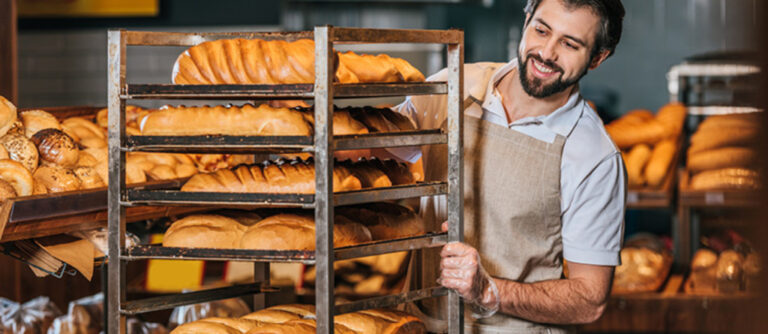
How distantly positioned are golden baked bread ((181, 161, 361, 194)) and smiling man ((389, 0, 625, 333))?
1.73ft

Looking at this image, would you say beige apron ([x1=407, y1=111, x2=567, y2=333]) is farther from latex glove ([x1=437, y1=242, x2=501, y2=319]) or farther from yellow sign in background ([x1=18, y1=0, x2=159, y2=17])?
yellow sign in background ([x1=18, y1=0, x2=159, y2=17])

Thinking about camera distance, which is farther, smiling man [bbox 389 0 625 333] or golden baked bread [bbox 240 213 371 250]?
smiling man [bbox 389 0 625 333]

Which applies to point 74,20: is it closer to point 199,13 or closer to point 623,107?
point 199,13

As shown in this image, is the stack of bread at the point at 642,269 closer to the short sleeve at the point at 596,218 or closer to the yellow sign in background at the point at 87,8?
the short sleeve at the point at 596,218

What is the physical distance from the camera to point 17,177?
1.72m

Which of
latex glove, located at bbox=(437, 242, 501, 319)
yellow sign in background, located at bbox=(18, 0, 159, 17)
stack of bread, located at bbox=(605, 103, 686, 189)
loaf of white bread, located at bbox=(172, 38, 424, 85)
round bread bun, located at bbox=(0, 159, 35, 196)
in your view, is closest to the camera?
loaf of white bread, located at bbox=(172, 38, 424, 85)

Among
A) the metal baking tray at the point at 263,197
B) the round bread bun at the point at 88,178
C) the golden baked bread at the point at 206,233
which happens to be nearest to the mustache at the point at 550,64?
the metal baking tray at the point at 263,197

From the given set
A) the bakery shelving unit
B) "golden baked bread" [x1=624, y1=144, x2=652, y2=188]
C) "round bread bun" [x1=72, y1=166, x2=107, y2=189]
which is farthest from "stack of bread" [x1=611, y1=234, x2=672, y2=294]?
"round bread bun" [x1=72, y1=166, x2=107, y2=189]

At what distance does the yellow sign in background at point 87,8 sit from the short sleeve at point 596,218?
405cm

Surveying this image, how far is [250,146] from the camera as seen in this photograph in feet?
4.52

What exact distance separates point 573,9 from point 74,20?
4.39 meters

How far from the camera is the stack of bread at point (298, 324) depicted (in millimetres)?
1495

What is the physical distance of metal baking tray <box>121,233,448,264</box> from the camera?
138 cm

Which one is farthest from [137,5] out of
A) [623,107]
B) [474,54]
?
[623,107]
